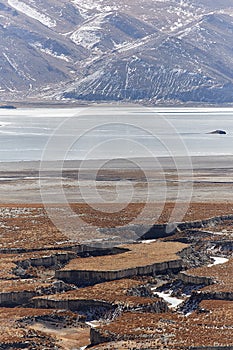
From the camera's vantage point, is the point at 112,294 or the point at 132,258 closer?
the point at 112,294

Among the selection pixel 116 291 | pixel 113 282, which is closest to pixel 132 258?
pixel 113 282

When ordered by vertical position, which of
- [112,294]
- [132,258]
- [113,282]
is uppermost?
[132,258]

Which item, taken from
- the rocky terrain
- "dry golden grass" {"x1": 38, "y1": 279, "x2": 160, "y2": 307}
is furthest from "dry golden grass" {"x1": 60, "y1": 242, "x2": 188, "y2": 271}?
"dry golden grass" {"x1": 38, "y1": 279, "x2": 160, "y2": 307}

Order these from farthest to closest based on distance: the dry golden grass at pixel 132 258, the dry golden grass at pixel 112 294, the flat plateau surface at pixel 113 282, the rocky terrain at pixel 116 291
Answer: the dry golden grass at pixel 132 258, the dry golden grass at pixel 112 294, the flat plateau surface at pixel 113 282, the rocky terrain at pixel 116 291

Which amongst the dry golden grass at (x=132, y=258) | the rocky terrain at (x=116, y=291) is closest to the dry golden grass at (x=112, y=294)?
the rocky terrain at (x=116, y=291)

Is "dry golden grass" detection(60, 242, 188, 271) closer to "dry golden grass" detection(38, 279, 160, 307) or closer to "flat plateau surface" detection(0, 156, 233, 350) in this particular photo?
"flat plateau surface" detection(0, 156, 233, 350)

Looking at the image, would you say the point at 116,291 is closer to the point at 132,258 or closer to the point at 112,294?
the point at 112,294

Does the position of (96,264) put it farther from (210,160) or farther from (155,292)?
(210,160)

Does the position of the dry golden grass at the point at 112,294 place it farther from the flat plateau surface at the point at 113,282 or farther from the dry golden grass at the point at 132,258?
the dry golden grass at the point at 132,258
